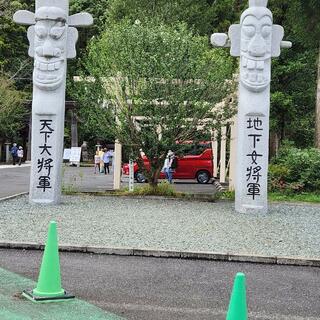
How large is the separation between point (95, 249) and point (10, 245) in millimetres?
1285

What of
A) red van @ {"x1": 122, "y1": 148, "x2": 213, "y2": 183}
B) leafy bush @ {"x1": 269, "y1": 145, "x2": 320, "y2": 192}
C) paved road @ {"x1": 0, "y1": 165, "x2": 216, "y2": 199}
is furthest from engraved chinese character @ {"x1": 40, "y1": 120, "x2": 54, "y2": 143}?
red van @ {"x1": 122, "y1": 148, "x2": 213, "y2": 183}

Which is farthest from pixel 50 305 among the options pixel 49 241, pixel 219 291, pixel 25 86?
pixel 25 86

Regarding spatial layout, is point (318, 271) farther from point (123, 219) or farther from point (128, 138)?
point (128, 138)

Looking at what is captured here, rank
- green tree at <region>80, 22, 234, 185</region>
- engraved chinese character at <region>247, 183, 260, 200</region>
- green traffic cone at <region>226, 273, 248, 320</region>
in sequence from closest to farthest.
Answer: green traffic cone at <region>226, 273, 248, 320</region>, engraved chinese character at <region>247, 183, 260, 200</region>, green tree at <region>80, 22, 234, 185</region>

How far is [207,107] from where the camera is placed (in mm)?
15430

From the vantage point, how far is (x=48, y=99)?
13375mm

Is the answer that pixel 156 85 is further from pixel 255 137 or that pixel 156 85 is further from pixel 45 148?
pixel 45 148

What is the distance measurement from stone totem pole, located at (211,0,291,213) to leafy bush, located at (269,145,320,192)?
14.1ft

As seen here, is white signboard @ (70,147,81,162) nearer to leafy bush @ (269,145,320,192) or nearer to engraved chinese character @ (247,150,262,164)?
leafy bush @ (269,145,320,192)

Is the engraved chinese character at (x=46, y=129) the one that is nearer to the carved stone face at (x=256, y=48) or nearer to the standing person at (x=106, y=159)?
the carved stone face at (x=256, y=48)

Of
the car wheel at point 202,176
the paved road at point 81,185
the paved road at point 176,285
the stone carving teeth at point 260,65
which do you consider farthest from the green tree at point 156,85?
the car wheel at point 202,176

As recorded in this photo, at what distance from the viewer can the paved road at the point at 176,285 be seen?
18.0 ft

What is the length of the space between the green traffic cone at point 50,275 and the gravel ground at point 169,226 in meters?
2.71

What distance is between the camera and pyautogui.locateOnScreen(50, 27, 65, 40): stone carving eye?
1332 centimetres
